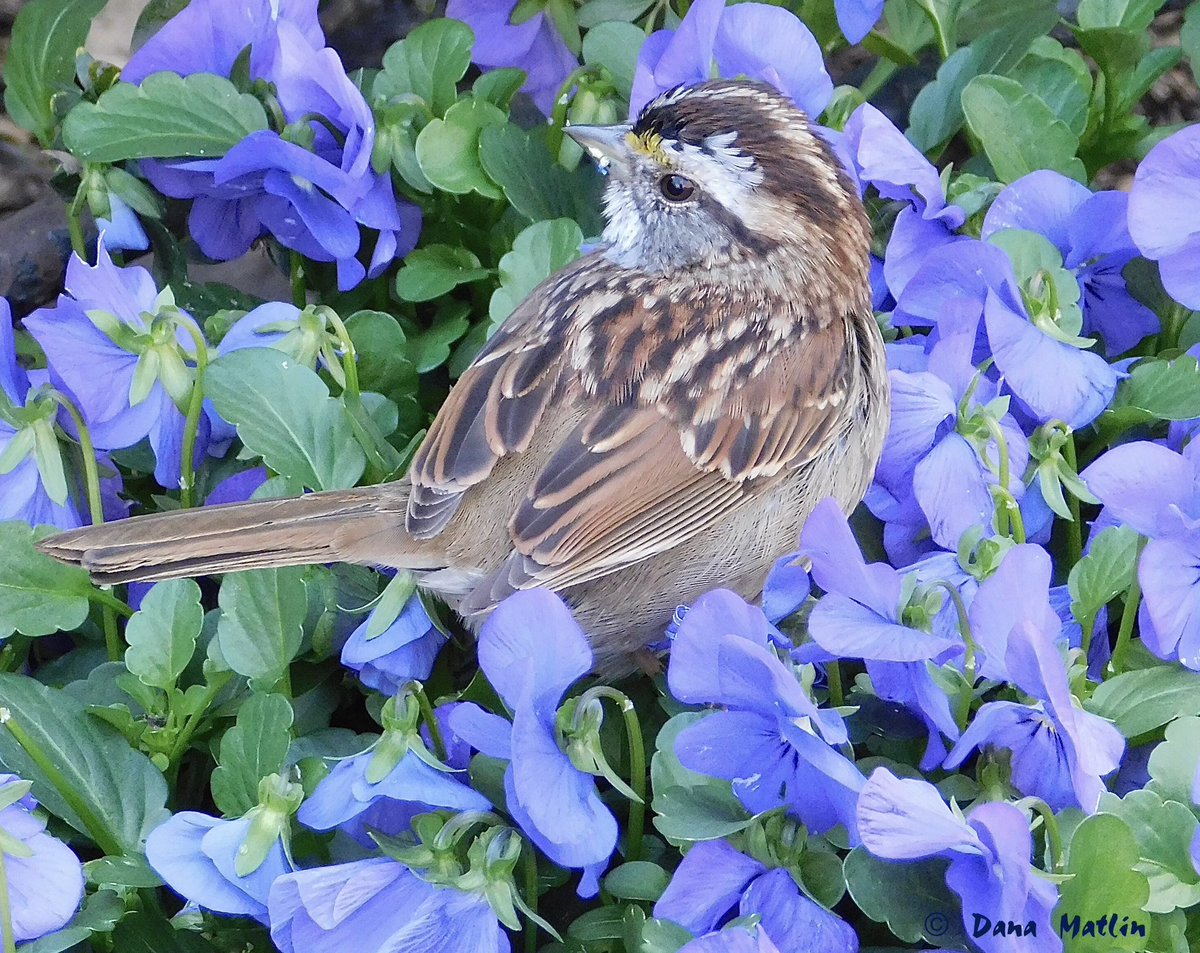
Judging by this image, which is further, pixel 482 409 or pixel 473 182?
pixel 473 182

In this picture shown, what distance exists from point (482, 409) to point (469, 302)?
0.45 meters

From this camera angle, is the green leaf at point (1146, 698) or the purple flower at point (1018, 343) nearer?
the green leaf at point (1146, 698)

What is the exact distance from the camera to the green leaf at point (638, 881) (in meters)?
1.55

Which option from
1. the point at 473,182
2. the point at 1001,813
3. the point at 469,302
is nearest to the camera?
the point at 1001,813

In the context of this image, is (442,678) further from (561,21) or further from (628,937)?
(561,21)

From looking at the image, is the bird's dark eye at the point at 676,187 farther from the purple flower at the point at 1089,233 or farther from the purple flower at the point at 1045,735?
the purple flower at the point at 1045,735

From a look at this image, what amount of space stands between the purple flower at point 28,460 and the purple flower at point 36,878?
1.52 ft

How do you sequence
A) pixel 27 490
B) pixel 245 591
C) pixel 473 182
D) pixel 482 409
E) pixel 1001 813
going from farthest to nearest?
pixel 473 182, pixel 482 409, pixel 27 490, pixel 245 591, pixel 1001 813

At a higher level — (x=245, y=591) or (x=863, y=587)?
(x=863, y=587)

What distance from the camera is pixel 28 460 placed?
193 centimetres

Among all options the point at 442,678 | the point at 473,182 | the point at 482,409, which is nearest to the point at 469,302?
the point at 473,182

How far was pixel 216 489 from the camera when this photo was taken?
2.13 metres

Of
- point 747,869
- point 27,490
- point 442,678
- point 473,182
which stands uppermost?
point 473,182

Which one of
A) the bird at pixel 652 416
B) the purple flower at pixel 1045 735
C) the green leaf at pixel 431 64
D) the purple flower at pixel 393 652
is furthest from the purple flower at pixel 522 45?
the purple flower at pixel 1045 735
